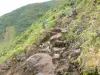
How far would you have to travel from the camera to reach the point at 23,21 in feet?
341

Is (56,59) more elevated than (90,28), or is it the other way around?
(90,28)

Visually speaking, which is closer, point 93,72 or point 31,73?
point 93,72

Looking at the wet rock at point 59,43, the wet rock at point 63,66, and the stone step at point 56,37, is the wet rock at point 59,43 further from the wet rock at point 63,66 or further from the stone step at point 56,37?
the wet rock at point 63,66

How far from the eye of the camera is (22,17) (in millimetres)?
110375

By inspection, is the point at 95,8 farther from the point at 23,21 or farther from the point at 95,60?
the point at 23,21

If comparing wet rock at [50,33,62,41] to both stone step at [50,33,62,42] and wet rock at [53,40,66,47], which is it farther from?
wet rock at [53,40,66,47]

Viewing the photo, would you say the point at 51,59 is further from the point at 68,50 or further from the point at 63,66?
the point at 63,66

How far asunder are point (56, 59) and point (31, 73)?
4.64 feet

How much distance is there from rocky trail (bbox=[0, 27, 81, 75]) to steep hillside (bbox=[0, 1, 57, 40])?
3211 inches

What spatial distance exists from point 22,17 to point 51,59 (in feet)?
321

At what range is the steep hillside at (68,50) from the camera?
11.5m

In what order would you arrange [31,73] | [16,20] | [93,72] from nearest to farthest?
[93,72], [31,73], [16,20]

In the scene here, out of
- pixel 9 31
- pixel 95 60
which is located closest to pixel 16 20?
pixel 9 31

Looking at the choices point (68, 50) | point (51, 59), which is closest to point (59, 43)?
point (68, 50)
